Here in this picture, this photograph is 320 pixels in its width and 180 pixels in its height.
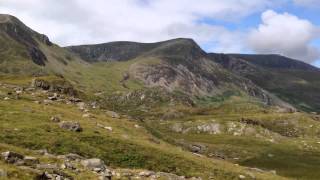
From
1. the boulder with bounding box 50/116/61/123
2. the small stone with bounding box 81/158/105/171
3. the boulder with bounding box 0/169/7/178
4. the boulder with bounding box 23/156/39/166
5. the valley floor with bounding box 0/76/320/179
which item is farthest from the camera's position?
the boulder with bounding box 50/116/61/123

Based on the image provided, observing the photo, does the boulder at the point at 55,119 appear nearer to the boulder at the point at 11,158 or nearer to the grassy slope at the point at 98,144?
the grassy slope at the point at 98,144

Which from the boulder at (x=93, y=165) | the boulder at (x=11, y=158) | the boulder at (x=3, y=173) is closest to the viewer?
the boulder at (x=3, y=173)

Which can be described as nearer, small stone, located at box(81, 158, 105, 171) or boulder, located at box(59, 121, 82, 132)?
small stone, located at box(81, 158, 105, 171)

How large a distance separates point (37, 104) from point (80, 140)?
22.9 meters

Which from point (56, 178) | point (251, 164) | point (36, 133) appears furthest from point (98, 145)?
point (251, 164)

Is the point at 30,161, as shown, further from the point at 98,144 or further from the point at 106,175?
the point at 98,144

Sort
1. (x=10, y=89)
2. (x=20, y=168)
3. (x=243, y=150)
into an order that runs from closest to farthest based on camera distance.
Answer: (x=20, y=168)
(x=10, y=89)
(x=243, y=150)

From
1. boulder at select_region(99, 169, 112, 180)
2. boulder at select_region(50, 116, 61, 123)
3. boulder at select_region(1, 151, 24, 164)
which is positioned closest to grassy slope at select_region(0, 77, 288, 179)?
boulder at select_region(50, 116, 61, 123)

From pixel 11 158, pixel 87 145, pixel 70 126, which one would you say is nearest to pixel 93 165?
pixel 11 158

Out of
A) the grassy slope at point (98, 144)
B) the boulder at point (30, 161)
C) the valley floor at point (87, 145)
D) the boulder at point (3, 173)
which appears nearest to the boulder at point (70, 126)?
the valley floor at point (87, 145)

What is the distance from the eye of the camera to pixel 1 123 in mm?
66688

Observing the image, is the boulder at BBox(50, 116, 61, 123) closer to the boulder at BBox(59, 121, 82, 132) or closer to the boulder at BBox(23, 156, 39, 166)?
the boulder at BBox(59, 121, 82, 132)

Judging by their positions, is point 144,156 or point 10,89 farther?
point 10,89

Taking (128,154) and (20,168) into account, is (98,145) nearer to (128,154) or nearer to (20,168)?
(128,154)
